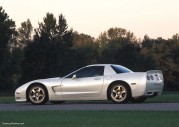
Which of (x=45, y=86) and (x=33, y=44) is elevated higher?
(x=33, y=44)

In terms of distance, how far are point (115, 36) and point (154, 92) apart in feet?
363

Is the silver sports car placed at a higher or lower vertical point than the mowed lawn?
higher

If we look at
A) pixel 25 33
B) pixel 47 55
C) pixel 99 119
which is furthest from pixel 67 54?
pixel 99 119

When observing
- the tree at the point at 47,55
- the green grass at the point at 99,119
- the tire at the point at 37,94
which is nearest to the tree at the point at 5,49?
the tree at the point at 47,55

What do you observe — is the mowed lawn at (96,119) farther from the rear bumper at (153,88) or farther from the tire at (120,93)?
the rear bumper at (153,88)

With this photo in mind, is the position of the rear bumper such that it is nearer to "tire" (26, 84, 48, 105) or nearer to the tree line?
"tire" (26, 84, 48, 105)

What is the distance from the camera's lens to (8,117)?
1278cm

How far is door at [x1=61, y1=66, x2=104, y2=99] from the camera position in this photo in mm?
18469

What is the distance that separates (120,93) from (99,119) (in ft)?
20.2

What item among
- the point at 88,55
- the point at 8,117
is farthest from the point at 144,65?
the point at 8,117

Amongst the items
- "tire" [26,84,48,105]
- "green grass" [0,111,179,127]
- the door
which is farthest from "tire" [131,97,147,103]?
"green grass" [0,111,179,127]

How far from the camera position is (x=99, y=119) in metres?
12.0

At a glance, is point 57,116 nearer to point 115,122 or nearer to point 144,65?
point 115,122

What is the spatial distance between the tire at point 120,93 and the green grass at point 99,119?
4283 mm
